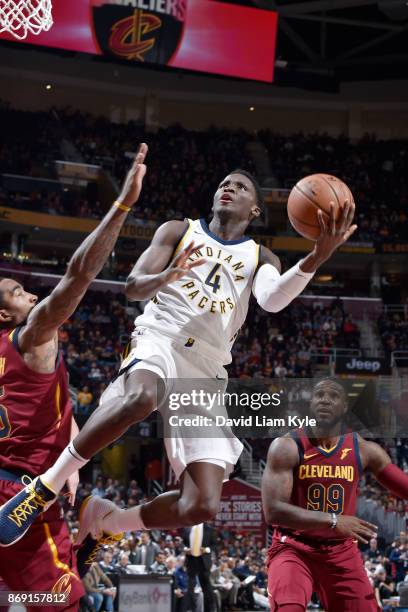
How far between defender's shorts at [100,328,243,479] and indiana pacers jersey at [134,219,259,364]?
0.32 feet

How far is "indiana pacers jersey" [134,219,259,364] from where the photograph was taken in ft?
17.9

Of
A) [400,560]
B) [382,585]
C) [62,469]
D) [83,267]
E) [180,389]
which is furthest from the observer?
[400,560]

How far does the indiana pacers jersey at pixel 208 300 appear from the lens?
5445mm

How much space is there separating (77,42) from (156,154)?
7.85 meters

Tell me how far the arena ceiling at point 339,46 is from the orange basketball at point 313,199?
26.3 metres

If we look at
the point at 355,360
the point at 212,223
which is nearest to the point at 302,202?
the point at 212,223

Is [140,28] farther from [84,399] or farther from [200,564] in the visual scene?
[200,564]

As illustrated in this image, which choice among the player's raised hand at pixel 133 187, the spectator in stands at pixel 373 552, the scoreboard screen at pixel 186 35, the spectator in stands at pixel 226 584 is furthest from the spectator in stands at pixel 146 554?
the scoreboard screen at pixel 186 35

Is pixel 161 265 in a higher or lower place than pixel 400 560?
higher

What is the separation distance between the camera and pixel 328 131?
34.8 m

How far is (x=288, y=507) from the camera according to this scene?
613 centimetres

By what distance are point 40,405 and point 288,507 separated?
2203 millimetres

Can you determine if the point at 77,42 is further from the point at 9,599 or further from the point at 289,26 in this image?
the point at 9,599

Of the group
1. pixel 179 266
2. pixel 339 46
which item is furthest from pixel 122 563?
pixel 339 46
